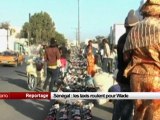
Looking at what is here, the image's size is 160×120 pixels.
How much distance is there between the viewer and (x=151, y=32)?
5.82 metres

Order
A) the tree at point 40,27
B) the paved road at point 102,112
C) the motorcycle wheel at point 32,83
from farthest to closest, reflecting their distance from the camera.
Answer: the tree at point 40,27 → the motorcycle wheel at point 32,83 → the paved road at point 102,112

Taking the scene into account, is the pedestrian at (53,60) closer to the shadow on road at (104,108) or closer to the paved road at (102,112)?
the paved road at (102,112)

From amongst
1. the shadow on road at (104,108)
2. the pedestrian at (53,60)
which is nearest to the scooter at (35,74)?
the pedestrian at (53,60)

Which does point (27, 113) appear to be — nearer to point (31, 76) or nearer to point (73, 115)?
A: point (73, 115)

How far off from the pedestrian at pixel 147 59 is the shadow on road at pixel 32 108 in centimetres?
A: 503

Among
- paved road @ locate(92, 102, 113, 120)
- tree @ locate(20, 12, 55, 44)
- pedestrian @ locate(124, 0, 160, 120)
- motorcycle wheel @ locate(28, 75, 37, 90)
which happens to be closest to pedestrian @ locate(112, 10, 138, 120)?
pedestrian @ locate(124, 0, 160, 120)

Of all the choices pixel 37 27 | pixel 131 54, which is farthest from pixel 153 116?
pixel 37 27

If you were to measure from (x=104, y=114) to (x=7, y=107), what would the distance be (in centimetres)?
275

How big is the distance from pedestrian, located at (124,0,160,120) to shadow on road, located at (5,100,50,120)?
5035mm

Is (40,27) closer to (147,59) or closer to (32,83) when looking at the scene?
(32,83)

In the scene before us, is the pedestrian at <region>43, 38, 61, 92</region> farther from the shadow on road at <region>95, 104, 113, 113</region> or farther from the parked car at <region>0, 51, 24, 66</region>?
the parked car at <region>0, 51, 24, 66</region>

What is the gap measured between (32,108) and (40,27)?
85254 mm

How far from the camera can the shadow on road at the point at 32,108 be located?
439 inches

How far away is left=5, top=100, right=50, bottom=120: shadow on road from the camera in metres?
11.1
